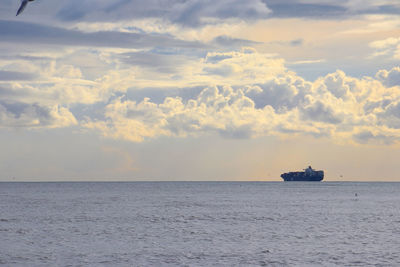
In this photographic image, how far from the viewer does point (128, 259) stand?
51406 mm

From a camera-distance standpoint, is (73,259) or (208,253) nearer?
(73,259)

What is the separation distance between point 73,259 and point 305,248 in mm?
24821

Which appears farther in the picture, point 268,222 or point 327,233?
point 268,222

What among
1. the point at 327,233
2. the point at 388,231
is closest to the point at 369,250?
the point at 327,233

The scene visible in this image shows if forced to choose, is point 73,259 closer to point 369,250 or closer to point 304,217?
point 369,250

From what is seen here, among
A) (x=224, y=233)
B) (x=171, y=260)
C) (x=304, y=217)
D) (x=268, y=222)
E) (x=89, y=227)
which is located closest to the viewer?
(x=171, y=260)

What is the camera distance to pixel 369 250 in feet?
186

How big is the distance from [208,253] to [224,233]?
671 inches

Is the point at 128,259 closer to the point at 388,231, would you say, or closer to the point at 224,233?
the point at 224,233

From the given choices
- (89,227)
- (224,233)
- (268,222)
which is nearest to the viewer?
(224,233)

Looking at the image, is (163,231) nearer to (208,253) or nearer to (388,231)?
(208,253)

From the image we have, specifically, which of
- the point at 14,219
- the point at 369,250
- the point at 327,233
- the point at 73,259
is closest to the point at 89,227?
the point at 14,219

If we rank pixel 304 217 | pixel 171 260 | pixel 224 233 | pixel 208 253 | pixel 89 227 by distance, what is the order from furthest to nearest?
pixel 304 217, pixel 89 227, pixel 224 233, pixel 208 253, pixel 171 260

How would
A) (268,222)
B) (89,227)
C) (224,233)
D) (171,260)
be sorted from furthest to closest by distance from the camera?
(268,222), (89,227), (224,233), (171,260)
